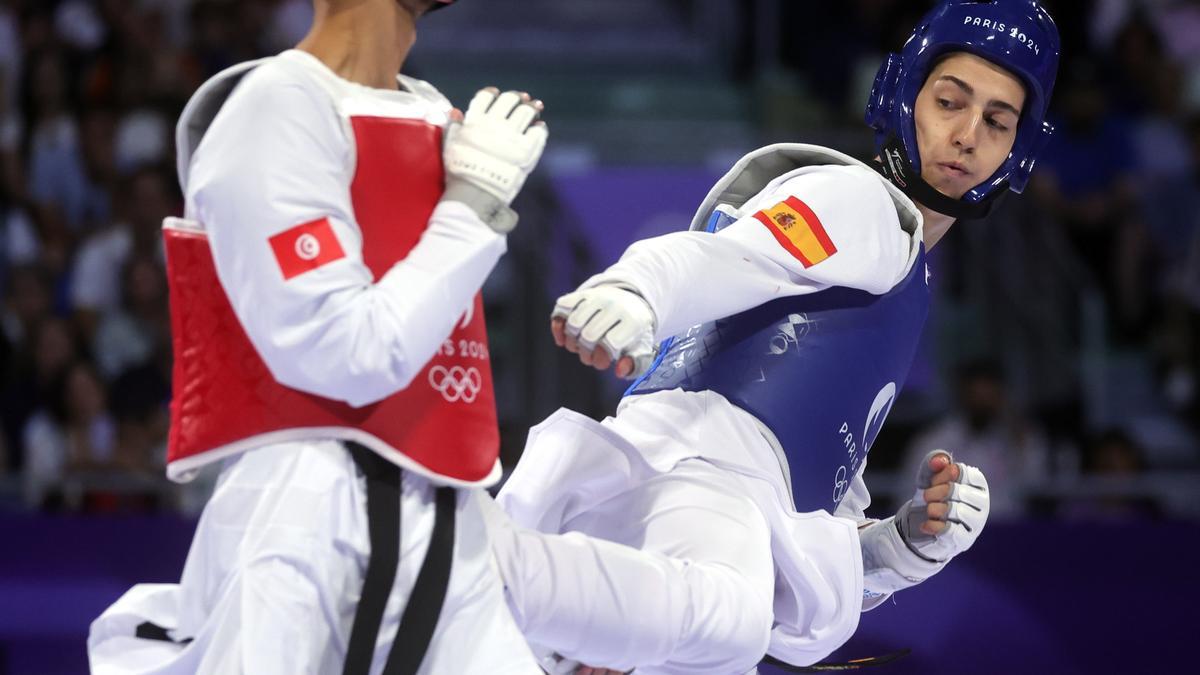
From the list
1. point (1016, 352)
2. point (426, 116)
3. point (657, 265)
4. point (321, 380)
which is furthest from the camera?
point (1016, 352)

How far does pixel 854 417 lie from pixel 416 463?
127 centimetres

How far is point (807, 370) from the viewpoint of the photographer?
3.50 metres

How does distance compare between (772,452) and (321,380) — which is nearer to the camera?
(321,380)

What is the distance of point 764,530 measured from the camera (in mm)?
3314

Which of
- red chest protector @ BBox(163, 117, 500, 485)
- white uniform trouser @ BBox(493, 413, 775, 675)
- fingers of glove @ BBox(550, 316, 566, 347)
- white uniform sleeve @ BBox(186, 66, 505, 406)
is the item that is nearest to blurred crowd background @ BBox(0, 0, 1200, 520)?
white uniform trouser @ BBox(493, 413, 775, 675)

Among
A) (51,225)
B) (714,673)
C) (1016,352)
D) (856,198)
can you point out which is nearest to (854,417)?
(856,198)

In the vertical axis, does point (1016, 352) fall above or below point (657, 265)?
below

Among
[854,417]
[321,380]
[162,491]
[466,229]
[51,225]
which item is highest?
[466,229]

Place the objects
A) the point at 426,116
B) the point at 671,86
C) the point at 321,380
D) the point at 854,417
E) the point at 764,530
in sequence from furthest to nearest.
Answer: the point at 671,86 → the point at 854,417 → the point at 764,530 → the point at 426,116 → the point at 321,380

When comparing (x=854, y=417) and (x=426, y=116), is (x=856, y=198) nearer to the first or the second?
(x=854, y=417)

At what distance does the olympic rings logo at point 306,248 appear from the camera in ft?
8.22

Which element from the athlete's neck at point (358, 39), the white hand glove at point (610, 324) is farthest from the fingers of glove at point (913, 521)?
the athlete's neck at point (358, 39)

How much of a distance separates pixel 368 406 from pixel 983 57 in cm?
197

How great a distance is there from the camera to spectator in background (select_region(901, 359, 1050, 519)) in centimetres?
770
